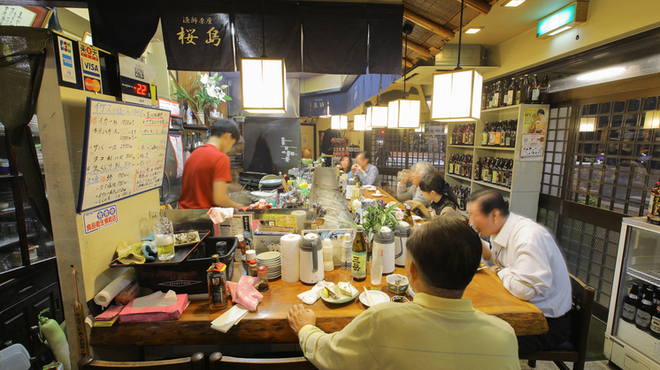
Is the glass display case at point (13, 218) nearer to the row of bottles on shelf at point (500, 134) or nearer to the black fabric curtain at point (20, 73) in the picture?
the black fabric curtain at point (20, 73)

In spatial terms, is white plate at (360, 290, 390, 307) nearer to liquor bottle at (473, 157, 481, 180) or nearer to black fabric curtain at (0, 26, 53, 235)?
black fabric curtain at (0, 26, 53, 235)

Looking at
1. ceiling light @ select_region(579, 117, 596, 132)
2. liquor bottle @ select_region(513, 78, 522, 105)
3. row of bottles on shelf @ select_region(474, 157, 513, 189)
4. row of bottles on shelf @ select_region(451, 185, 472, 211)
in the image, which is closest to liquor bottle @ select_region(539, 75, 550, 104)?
liquor bottle @ select_region(513, 78, 522, 105)

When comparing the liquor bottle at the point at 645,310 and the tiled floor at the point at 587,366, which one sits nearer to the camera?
the liquor bottle at the point at 645,310

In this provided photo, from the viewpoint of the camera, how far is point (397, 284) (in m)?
1.71

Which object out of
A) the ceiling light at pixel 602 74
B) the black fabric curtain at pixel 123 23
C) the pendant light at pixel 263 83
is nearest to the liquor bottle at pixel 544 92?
the ceiling light at pixel 602 74

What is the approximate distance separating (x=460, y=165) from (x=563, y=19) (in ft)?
8.97

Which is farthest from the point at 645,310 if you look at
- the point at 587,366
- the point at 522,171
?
the point at 522,171

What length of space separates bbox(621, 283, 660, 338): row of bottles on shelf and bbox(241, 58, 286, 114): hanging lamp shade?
11.5 ft

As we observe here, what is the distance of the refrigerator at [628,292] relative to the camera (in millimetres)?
2334

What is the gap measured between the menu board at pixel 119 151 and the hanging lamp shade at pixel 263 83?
668 mm

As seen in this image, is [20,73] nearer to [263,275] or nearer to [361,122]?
[263,275]

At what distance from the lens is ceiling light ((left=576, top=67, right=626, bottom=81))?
287cm

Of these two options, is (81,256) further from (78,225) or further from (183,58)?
(183,58)

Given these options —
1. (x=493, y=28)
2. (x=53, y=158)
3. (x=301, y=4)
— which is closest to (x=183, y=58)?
(x=301, y=4)
